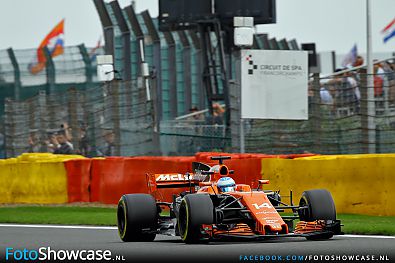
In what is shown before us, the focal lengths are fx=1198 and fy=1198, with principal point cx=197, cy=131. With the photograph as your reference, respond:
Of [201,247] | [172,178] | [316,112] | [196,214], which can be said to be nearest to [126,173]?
[316,112]

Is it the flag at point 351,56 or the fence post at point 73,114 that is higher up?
the flag at point 351,56

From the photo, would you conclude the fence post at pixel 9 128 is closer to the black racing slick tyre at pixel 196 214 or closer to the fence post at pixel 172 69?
the fence post at pixel 172 69

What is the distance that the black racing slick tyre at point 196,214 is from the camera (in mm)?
11672

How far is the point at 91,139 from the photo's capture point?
2200cm

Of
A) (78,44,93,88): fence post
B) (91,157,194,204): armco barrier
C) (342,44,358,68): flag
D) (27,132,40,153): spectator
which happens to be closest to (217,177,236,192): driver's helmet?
(91,157,194,204): armco barrier

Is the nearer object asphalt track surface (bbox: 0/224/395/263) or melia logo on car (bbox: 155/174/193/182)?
asphalt track surface (bbox: 0/224/395/263)

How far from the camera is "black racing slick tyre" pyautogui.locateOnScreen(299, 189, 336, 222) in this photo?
12.2 metres

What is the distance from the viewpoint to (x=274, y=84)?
19.4 m

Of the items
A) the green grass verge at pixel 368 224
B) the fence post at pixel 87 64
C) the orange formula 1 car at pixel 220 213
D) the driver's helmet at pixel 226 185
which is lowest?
the green grass verge at pixel 368 224

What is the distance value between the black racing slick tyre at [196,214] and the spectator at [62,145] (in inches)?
425

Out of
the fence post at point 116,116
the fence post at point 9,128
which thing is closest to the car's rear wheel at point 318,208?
the fence post at point 116,116

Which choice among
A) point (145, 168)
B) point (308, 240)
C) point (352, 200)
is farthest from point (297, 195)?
point (308, 240)

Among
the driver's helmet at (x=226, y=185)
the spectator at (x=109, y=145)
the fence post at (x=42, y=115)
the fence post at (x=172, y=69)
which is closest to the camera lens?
the driver's helmet at (x=226, y=185)

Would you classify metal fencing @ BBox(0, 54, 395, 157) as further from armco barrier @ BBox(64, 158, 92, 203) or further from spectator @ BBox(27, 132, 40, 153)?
armco barrier @ BBox(64, 158, 92, 203)
